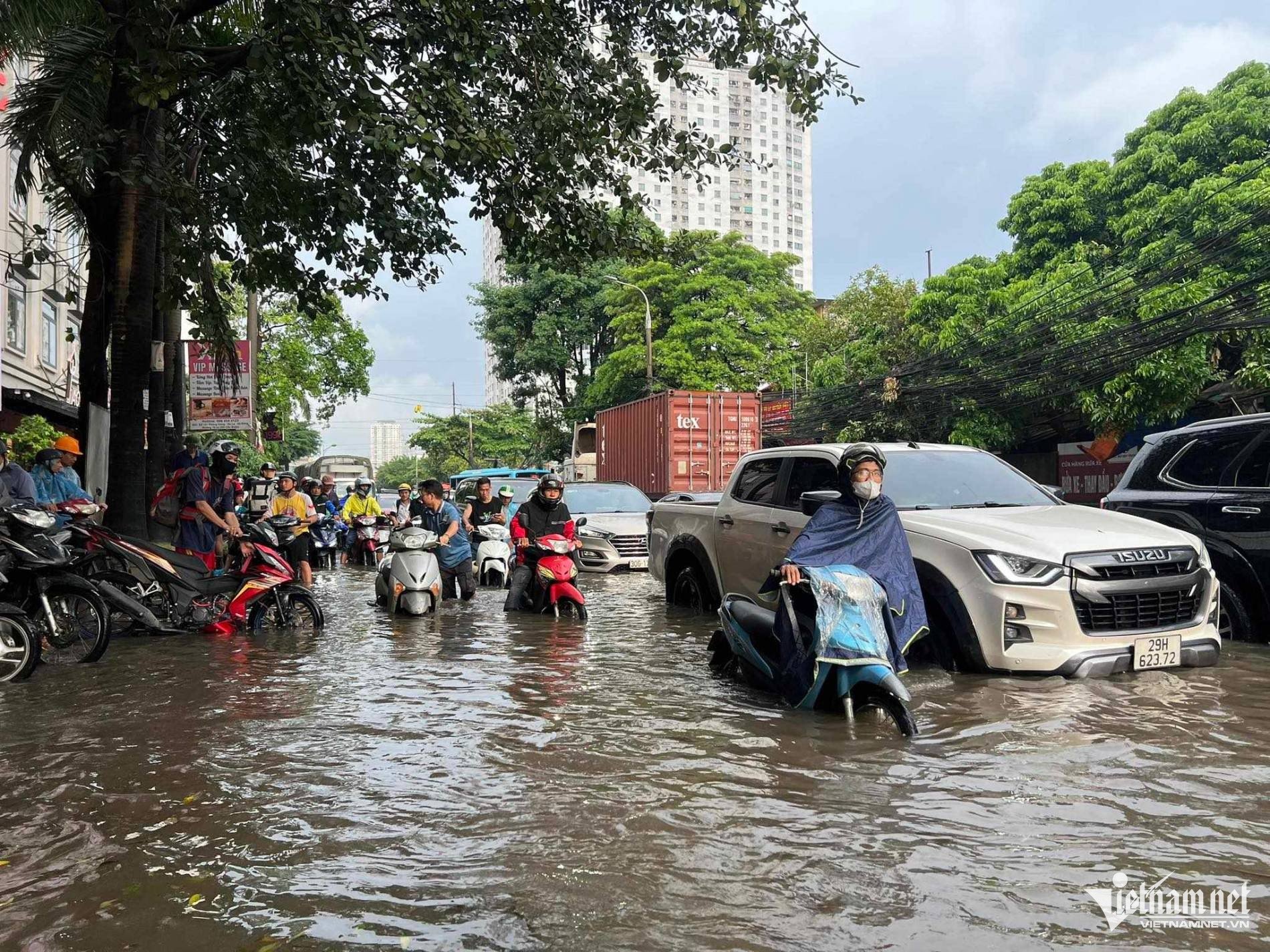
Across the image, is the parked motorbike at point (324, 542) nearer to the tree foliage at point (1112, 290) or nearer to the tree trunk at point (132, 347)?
the tree trunk at point (132, 347)

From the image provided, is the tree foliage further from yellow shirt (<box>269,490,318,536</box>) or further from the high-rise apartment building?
the high-rise apartment building

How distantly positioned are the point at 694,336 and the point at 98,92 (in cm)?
3583

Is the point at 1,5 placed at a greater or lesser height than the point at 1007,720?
greater

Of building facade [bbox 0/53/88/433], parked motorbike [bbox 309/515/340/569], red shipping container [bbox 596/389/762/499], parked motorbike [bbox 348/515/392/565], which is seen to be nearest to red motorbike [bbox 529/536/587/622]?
parked motorbike [bbox 348/515/392/565]

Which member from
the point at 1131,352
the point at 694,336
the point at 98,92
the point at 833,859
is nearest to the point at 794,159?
the point at 694,336

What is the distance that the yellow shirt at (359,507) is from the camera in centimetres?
2323

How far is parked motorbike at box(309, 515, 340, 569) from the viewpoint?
21.9 meters

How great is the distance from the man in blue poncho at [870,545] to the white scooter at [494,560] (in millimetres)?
9563

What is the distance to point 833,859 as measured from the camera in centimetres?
382

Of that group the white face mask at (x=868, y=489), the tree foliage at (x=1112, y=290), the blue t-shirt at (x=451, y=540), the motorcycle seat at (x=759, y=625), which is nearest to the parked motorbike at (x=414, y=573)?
the blue t-shirt at (x=451, y=540)

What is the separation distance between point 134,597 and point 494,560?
6.45m

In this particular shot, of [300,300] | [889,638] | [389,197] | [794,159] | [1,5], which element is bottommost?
[889,638]

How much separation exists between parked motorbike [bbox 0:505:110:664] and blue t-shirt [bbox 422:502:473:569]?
16.7ft

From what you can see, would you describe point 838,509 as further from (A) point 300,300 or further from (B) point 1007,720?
(A) point 300,300
